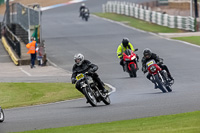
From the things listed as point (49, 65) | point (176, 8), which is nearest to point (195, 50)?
point (49, 65)

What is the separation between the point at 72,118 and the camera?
13117 millimetres

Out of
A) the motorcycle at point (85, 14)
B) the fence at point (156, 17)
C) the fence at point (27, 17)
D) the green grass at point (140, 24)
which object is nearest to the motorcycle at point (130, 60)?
the fence at point (27, 17)

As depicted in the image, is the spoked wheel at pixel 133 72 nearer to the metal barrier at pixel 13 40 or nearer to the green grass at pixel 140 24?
the metal barrier at pixel 13 40

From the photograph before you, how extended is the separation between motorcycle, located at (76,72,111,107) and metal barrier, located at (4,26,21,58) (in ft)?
69.9

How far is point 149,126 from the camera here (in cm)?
1077

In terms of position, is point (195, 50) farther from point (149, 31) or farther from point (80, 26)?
point (80, 26)

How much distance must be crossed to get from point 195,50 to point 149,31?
11999 millimetres

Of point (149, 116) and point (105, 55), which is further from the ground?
point (149, 116)

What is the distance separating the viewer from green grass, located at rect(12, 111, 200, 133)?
10133mm

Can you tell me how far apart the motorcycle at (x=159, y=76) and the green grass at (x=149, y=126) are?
6034mm

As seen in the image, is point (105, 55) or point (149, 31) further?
point (149, 31)

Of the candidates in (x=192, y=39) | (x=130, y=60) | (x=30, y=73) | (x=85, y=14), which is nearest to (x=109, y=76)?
(x=130, y=60)

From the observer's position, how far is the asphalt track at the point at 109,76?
1313cm

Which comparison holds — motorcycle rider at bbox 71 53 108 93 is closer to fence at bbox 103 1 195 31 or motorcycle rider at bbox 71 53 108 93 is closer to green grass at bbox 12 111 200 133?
green grass at bbox 12 111 200 133
